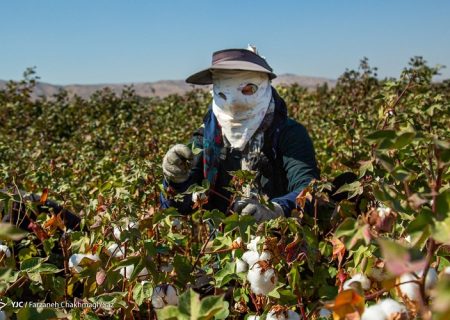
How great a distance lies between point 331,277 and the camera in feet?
4.85

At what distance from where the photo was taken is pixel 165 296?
1.31m

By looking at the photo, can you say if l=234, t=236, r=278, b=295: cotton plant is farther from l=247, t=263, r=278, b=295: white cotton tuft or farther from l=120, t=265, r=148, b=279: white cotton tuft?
l=120, t=265, r=148, b=279: white cotton tuft

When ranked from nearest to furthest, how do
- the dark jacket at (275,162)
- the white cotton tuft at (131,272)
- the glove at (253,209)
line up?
the white cotton tuft at (131,272) → the glove at (253,209) → the dark jacket at (275,162)

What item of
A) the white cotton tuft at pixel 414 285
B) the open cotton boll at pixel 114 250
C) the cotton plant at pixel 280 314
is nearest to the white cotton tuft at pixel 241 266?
the cotton plant at pixel 280 314

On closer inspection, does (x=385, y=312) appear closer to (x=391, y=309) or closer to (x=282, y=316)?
(x=391, y=309)

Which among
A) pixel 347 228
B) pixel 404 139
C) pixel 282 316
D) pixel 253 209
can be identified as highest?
pixel 404 139

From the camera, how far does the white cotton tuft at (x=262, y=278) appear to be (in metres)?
1.28

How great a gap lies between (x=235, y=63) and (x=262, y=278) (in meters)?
1.16

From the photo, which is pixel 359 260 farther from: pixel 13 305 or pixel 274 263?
pixel 13 305

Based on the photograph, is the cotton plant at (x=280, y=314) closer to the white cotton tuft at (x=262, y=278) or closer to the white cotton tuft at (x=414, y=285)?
the white cotton tuft at (x=262, y=278)

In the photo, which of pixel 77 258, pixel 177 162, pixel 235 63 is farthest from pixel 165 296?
pixel 235 63

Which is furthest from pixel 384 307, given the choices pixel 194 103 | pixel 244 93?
pixel 194 103

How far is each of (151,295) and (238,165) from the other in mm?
1028

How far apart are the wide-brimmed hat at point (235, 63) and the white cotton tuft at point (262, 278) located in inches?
43.3
